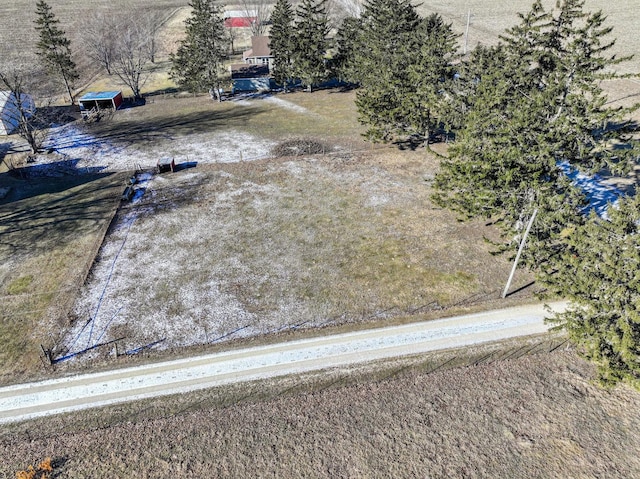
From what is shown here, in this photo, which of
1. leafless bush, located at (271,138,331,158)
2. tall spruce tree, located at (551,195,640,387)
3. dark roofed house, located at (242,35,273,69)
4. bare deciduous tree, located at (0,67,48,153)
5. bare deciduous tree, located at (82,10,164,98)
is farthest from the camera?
dark roofed house, located at (242,35,273,69)

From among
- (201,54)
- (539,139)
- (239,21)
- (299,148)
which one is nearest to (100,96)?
(201,54)

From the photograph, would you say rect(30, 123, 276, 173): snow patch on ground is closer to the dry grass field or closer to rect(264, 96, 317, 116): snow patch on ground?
the dry grass field

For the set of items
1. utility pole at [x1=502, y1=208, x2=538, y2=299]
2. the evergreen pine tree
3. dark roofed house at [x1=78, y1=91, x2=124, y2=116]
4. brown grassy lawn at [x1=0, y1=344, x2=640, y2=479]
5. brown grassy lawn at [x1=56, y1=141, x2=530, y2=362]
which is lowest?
brown grassy lawn at [x1=0, y1=344, x2=640, y2=479]

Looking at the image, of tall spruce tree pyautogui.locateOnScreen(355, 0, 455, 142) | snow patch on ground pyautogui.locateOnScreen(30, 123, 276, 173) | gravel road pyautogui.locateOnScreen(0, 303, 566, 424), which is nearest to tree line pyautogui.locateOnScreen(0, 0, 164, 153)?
snow patch on ground pyautogui.locateOnScreen(30, 123, 276, 173)

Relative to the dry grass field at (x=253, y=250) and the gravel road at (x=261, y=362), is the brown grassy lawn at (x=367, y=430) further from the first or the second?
the dry grass field at (x=253, y=250)

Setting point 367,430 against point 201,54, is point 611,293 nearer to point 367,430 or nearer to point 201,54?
point 367,430

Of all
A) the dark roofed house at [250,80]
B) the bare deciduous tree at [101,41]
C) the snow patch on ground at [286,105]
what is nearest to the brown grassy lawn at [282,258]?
the snow patch on ground at [286,105]

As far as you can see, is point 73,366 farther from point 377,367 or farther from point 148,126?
point 148,126
